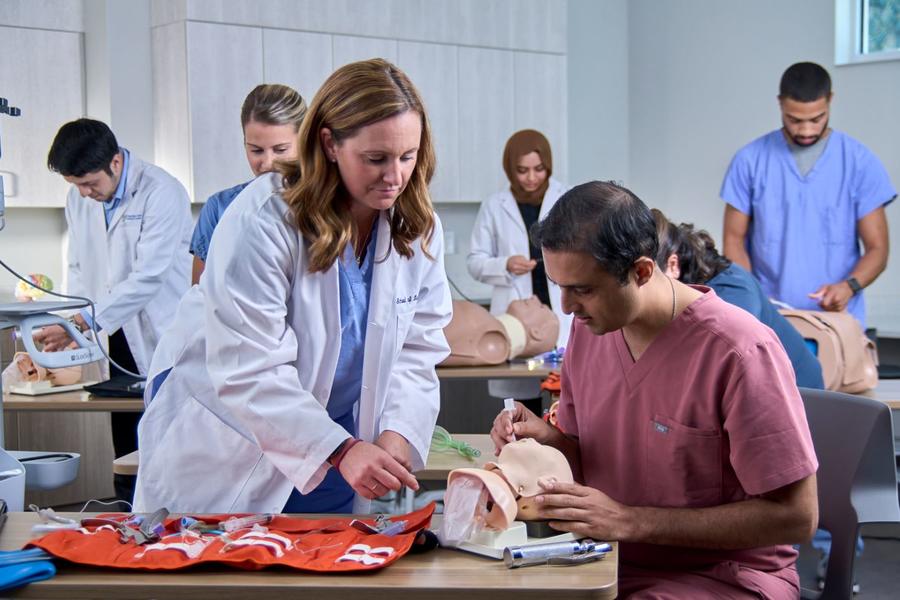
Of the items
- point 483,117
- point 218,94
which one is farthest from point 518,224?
point 218,94

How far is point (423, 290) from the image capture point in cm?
206

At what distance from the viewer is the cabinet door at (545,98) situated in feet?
21.4

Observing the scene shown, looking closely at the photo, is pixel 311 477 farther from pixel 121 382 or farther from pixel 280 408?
pixel 121 382

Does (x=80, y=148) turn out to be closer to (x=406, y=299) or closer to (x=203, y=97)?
(x=203, y=97)

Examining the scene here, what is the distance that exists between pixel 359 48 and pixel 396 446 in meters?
4.26

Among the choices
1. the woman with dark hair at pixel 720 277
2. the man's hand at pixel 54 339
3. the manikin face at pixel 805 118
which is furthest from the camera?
the manikin face at pixel 805 118

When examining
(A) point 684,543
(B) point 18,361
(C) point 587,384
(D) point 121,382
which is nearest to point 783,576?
(A) point 684,543

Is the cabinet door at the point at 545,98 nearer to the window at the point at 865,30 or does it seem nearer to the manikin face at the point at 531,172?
the manikin face at the point at 531,172

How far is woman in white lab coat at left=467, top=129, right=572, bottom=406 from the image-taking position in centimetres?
512

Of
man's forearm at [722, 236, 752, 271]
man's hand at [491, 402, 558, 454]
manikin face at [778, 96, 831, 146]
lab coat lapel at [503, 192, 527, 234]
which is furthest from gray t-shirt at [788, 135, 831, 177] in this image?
man's hand at [491, 402, 558, 454]

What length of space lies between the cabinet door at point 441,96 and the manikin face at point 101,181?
89.4 inches

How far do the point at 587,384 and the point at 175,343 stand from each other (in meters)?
0.74

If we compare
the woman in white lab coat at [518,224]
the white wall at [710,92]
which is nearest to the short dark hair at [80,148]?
the woman in white lab coat at [518,224]

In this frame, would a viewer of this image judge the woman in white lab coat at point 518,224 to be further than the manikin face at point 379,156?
Yes
